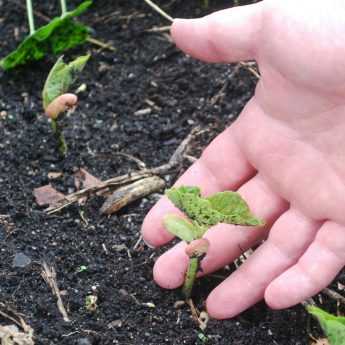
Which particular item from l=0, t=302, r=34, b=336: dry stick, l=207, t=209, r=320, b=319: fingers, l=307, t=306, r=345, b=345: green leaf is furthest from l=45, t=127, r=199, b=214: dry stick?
l=307, t=306, r=345, b=345: green leaf

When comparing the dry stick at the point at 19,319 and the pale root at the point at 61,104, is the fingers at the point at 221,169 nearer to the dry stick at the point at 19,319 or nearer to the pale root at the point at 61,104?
the pale root at the point at 61,104

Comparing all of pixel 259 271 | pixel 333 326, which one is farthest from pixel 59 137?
pixel 333 326

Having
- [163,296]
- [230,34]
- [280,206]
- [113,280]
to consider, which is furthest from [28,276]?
[230,34]

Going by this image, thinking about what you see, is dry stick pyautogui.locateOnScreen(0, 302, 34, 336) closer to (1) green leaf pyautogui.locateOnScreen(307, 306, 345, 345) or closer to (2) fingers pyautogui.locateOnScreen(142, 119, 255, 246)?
(2) fingers pyautogui.locateOnScreen(142, 119, 255, 246)

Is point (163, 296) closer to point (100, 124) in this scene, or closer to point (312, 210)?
point (312, 210)

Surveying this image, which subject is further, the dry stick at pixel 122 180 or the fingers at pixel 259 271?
the dry stick at pixel 122 180

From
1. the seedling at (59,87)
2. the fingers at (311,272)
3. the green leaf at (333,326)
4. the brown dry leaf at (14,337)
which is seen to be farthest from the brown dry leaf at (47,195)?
the green leaf at (333,326)

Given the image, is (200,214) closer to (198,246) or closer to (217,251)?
(198,246)
